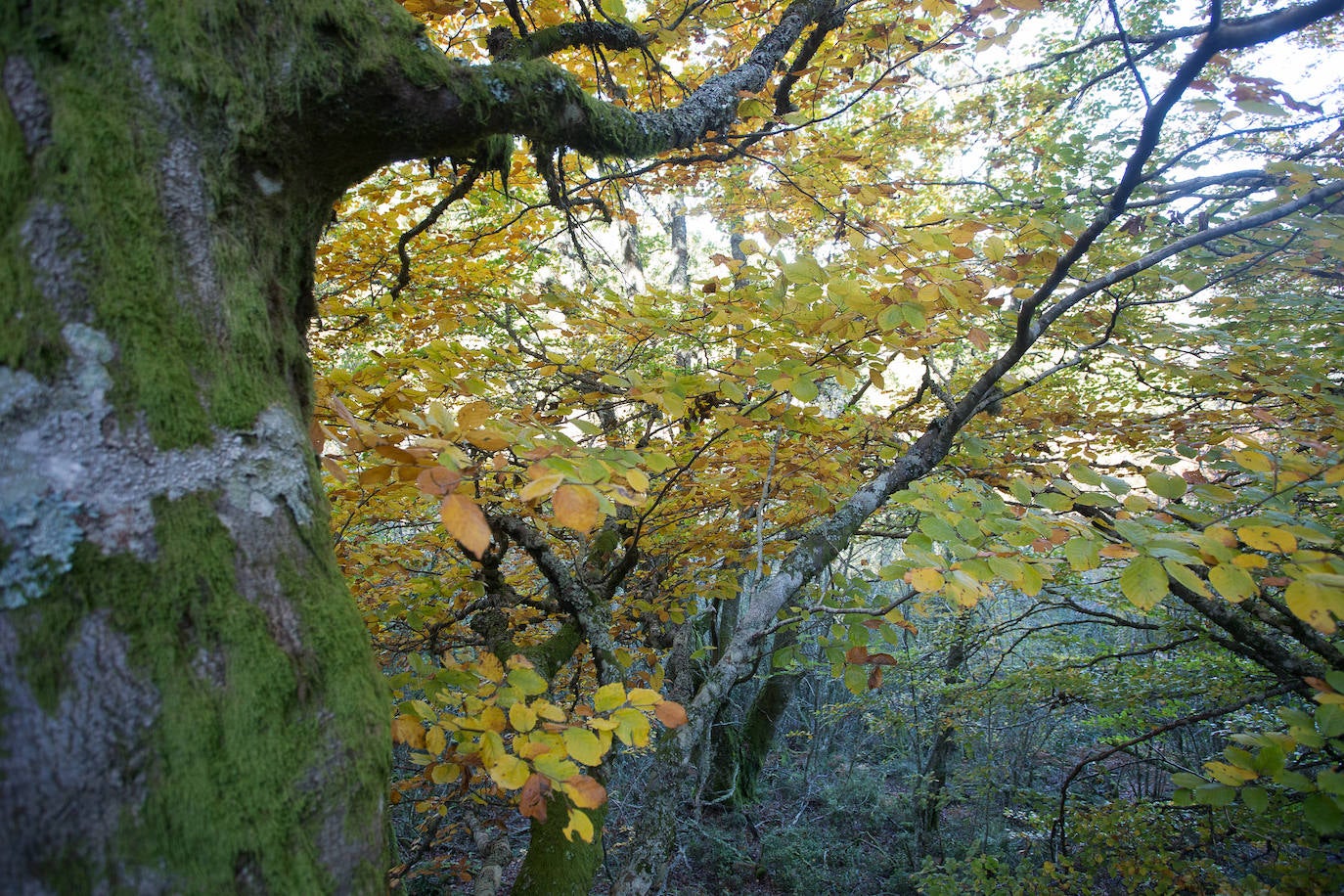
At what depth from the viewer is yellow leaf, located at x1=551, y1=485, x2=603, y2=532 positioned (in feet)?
3.32

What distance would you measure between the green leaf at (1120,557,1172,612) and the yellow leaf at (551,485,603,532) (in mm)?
1121

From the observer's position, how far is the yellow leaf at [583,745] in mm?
1296

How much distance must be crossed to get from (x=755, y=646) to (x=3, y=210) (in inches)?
76.8

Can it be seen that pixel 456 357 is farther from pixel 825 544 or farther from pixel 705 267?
pixel 705 267

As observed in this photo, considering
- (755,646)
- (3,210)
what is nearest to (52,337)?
(3,210)

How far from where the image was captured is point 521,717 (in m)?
1.38

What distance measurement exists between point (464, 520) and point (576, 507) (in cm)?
19

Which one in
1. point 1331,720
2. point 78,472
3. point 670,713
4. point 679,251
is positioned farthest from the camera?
point 679,251

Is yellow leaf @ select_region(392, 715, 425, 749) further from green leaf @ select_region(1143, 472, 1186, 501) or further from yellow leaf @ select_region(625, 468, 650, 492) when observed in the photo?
green leaf @ select_region(1143, 472, 1186, 501)

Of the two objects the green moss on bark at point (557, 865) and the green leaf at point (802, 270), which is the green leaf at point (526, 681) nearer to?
the green moss on bark at point (557, 865)

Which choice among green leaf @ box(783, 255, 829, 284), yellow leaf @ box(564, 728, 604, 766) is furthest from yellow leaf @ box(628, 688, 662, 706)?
green leaf @ box(783, 255, 829, 284)

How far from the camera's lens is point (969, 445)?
8.29 feet

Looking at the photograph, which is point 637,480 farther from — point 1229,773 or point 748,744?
point 748,744

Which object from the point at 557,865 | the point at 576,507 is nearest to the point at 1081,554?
the point at 576,507
